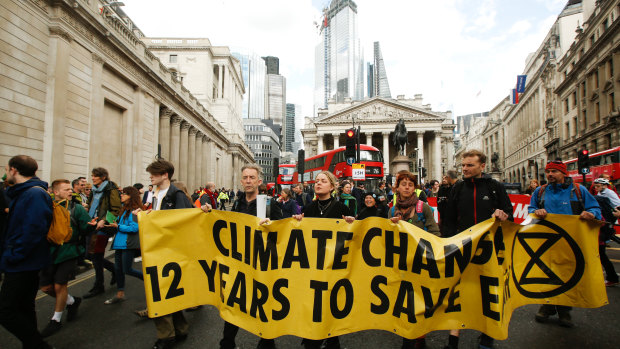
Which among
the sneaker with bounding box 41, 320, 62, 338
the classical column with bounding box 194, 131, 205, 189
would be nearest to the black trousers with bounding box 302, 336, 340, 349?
the sneaker with bounding box 41, 320, 62, 338

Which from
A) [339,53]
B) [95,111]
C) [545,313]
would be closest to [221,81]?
[95,111]

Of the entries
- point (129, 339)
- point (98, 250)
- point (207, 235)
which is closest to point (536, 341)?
point (207, 235)

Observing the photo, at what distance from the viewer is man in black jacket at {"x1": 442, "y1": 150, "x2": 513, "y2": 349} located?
3328 millimetres

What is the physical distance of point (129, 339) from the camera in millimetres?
3430

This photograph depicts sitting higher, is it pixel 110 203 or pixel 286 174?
pixel 286 174

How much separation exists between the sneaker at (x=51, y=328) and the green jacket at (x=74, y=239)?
2.33 feet

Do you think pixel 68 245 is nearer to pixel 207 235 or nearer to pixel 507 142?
pixel 207 235

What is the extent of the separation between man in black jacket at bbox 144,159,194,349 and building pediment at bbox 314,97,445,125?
56828 millimetres

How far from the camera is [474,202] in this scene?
3.42m

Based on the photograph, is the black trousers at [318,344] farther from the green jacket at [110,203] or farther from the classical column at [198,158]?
the classical column at [198,158]

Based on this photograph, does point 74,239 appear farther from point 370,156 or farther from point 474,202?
point 370,156

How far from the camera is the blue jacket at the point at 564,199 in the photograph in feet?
13.1

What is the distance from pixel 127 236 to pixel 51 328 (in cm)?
128

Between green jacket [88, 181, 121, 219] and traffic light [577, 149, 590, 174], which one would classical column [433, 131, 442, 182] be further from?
green jacket [88, 181, 121, 219]
